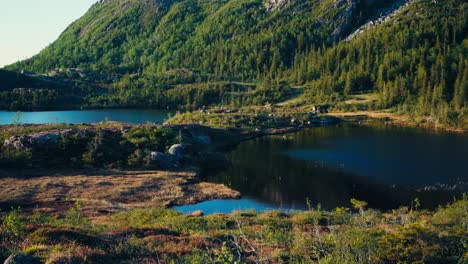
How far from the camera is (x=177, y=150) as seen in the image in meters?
99.7

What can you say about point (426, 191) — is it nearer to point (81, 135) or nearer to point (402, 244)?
point (402, 244)

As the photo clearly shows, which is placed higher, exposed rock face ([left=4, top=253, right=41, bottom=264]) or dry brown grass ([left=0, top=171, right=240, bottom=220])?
exposed rock face ([left=4, top=253, right=41, bottom=264])

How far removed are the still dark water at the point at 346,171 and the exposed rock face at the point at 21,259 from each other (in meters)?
43.8

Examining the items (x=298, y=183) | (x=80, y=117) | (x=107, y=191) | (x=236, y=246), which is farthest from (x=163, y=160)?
(x=80, y=117)

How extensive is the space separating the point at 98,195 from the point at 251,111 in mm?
112545

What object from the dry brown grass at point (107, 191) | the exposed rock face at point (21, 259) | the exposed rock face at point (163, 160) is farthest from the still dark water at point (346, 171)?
the exposed rock face at point (21, 259)

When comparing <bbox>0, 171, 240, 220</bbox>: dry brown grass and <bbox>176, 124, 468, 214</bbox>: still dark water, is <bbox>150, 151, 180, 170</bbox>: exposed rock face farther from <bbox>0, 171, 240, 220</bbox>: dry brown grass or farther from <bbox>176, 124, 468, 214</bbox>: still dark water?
<bbox>176, 124, 468, 214</bbox>: still dark water

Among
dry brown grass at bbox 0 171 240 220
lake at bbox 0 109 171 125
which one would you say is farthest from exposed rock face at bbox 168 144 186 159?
lake at bbox 0 109 171 125

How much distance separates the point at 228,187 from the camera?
7981cm

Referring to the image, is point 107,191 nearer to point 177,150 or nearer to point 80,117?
point 177,150

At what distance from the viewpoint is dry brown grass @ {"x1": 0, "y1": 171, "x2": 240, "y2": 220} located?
6456cm

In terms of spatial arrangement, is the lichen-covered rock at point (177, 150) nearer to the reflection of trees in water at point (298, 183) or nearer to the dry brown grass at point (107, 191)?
the dry brown grass at point (107, 191)

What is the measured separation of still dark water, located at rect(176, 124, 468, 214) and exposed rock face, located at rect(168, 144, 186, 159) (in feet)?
39.5

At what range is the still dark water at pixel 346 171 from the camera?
70.1m
